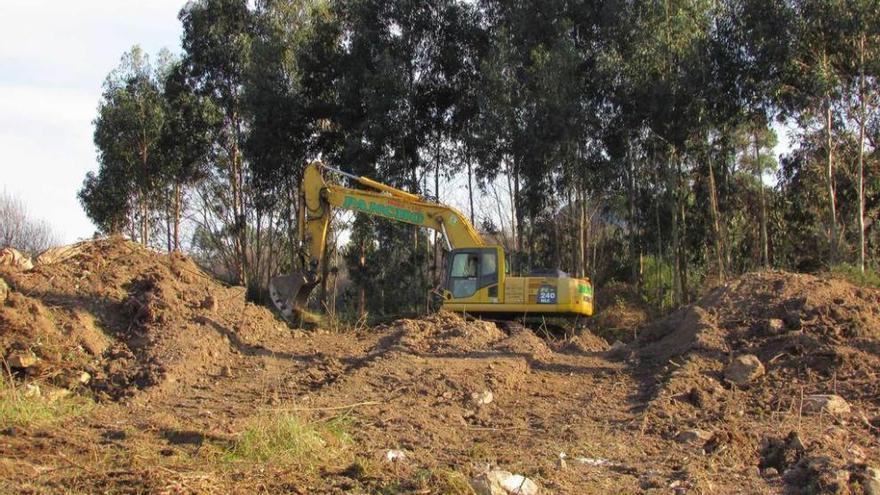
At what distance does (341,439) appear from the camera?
769 cm

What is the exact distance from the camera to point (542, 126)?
86.2 ft

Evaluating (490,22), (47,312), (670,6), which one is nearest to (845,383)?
(47,312)

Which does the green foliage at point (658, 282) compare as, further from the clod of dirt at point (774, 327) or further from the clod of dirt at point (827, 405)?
the clod of dirt at point (827, 405)

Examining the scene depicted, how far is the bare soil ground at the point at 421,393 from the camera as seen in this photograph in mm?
6922

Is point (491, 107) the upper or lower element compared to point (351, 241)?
upper

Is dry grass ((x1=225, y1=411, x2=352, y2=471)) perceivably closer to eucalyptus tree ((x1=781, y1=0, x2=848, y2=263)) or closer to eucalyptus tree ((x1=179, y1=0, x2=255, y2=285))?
eucalyptus tree ((x1=781, y1=0, x2=848, y2=263))

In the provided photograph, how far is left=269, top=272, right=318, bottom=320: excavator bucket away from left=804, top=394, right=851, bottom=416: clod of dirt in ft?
32.5

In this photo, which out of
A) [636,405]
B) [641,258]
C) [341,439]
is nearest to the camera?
[341,439]

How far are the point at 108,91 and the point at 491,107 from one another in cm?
1642

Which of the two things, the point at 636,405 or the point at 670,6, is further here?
the point at 670,6

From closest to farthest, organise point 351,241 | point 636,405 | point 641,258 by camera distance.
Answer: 1. point 636,405
2. point 641,258
3. point 351,241

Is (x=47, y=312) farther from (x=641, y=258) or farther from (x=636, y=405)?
(x=641, y=258)

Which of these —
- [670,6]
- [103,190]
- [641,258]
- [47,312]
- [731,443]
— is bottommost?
[731,443]

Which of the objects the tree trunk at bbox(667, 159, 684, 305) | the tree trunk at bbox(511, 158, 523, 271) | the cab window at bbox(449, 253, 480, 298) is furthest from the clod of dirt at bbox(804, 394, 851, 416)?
the tree trunk at bbox(511, 158, 523, 271)
